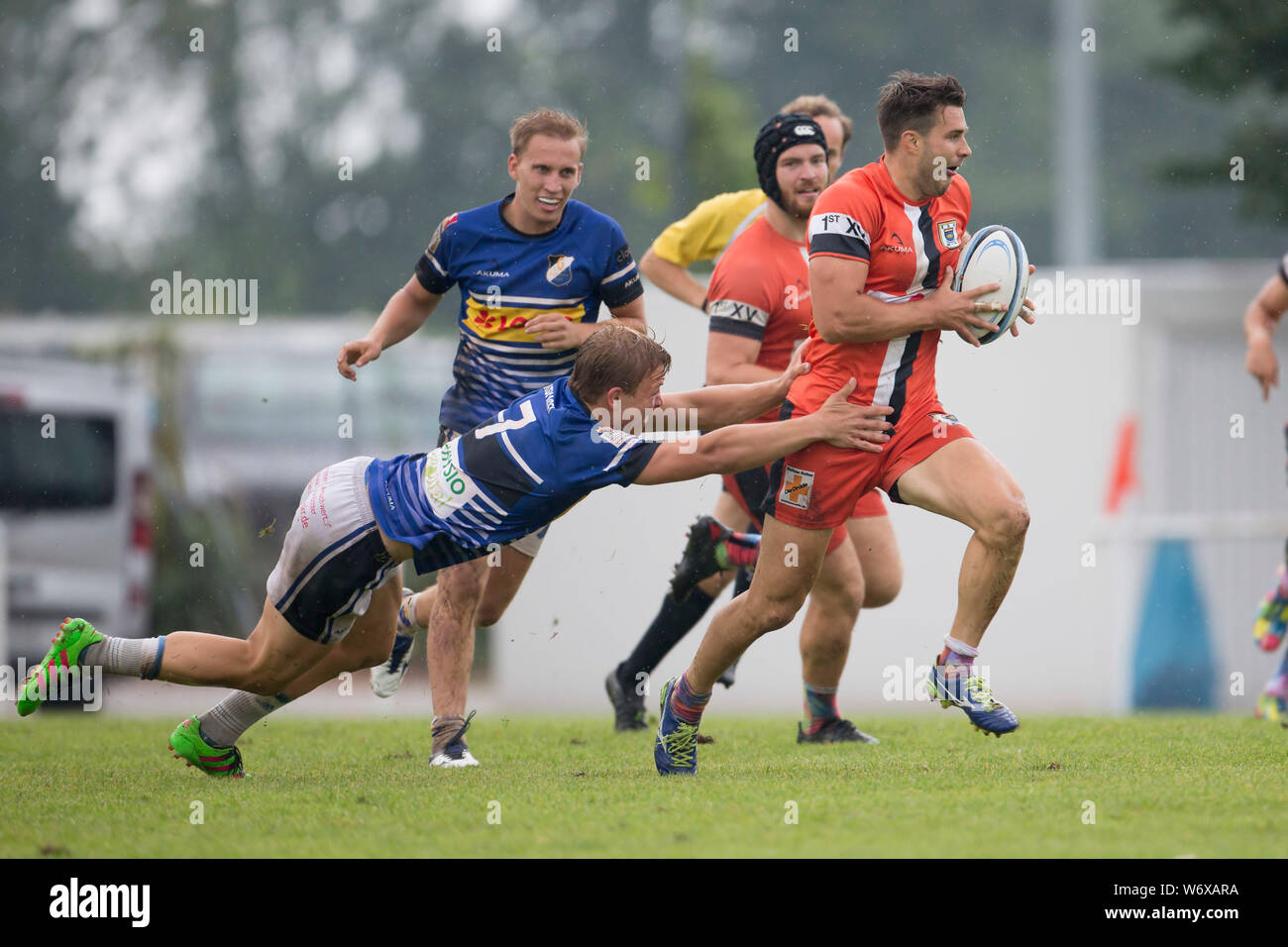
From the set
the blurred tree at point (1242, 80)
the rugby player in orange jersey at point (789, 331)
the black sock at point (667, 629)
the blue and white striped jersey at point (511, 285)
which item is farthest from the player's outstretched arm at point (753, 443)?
the blurred tree at point (1242, 80)

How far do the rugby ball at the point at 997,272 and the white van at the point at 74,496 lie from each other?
8.43 meters

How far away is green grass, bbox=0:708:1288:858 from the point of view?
4.29 meters

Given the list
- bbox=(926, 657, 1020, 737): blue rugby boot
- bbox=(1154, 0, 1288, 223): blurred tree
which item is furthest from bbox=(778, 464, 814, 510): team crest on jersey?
bbox=(1154, 0, 1288, 223): blurred tree

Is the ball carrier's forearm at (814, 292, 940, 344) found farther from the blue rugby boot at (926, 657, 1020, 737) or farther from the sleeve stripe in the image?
the sleeve stripe

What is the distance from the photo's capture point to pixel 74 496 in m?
12.4

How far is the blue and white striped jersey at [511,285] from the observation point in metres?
6.34

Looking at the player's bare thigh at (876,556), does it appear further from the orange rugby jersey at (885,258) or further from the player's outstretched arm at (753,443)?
the player's outstretched arm at (753,443)

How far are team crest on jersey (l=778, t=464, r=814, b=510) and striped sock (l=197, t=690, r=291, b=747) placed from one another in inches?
73.4

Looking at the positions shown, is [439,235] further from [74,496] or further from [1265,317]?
[74,496]

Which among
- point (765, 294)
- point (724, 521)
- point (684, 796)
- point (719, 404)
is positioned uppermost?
point (765, 294)

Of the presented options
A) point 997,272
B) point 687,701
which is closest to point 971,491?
point 997,272

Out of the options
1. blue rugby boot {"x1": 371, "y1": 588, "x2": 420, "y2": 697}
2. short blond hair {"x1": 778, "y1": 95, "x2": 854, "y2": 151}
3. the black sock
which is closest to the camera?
blue rugby boot {"x1": 371, "y1": 588, "x2": 420, "y2": 697}

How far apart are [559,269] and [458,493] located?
4.92 ft
